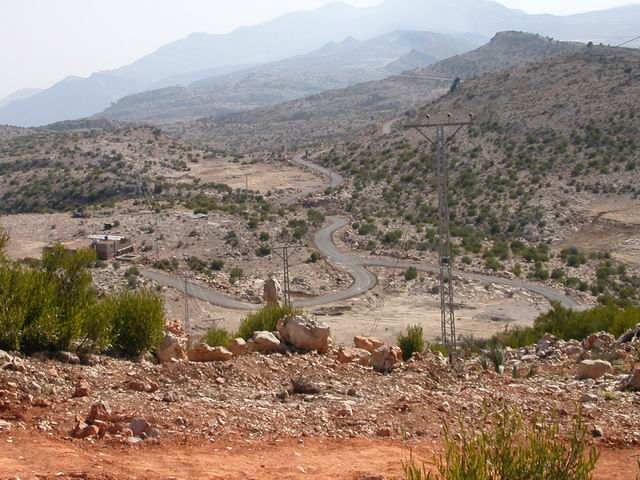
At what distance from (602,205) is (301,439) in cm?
4996

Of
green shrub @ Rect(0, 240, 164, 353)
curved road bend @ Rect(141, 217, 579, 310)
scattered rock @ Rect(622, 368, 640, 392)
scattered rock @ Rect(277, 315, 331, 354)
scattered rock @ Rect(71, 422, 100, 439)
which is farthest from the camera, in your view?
curved road bend @ Rect(141, 217, 579, 310)

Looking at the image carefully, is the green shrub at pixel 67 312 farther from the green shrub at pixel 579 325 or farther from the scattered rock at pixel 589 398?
the green shrub at pixel 579 325

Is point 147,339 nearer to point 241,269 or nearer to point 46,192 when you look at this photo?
point 241,269

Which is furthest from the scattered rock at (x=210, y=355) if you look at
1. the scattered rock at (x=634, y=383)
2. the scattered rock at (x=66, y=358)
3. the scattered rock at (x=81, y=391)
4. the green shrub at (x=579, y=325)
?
the green shrub at (x=579, y=325)

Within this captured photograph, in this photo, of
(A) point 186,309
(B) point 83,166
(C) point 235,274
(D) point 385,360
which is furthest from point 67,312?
(B) point 83,166

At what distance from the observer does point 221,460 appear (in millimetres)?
10031

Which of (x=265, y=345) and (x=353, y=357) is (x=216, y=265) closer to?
(x=265, y=345)

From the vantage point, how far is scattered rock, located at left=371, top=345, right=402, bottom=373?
16.0m

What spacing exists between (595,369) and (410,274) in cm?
2820

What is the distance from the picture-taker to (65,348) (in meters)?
13.6

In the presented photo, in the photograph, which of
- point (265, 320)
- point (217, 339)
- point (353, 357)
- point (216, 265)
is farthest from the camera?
point (216, 265)

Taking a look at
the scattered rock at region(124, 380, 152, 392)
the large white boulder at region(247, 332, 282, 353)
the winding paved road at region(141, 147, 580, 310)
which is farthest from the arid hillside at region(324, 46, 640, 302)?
the scattered rock at region(124, 380, 152, 392)

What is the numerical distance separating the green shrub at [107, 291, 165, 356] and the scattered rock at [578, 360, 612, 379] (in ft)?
28.3

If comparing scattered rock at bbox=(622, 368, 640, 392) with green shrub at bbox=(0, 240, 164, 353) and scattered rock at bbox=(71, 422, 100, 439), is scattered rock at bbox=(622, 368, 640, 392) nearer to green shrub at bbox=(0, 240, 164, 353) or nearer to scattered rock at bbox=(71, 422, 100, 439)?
green shrub at bbox=(0, 240, 164, 353)
